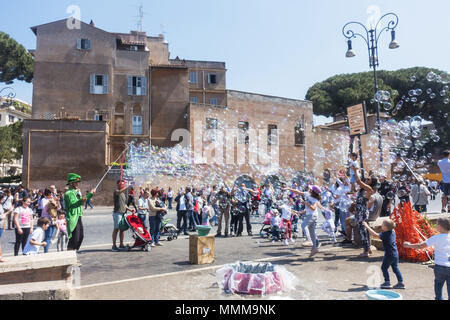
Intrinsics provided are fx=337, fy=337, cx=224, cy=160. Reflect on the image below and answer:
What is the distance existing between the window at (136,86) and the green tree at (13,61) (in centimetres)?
1235

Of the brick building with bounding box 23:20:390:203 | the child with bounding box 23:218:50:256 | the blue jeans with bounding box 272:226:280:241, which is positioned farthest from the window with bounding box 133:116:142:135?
the child with bounding box 23:218:50:256

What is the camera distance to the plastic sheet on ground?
4.96 m

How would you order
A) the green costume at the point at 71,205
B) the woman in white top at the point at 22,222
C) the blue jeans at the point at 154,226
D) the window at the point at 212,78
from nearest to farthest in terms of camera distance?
1. the green costume at the point at 71,205
2. the woman in white top at the point at 22,222
3. the blue jeans at the point at 154,226
4. the window at the point at 212,78

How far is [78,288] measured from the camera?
17.6 ft

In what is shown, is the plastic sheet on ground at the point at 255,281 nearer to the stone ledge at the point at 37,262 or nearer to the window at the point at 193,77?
the stone ledge at the point at 37,262

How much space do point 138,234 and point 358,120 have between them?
25.9ft

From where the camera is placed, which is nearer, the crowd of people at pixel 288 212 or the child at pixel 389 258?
the child at pixel 389 258

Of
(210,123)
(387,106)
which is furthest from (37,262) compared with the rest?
(210,123)

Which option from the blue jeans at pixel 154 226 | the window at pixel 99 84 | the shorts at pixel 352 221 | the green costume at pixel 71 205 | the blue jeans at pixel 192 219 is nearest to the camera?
the green costume at pixel 71 205

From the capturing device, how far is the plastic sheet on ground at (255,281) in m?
4.96

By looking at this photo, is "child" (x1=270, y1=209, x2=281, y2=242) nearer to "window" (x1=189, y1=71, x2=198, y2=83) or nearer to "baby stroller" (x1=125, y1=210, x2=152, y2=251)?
"baby stroller" (x1=125, y1=210, x2=152, y2=251)

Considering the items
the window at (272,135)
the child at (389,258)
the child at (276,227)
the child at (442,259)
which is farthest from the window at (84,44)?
the child at (442,259)

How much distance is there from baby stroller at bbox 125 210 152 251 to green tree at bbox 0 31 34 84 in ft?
103
